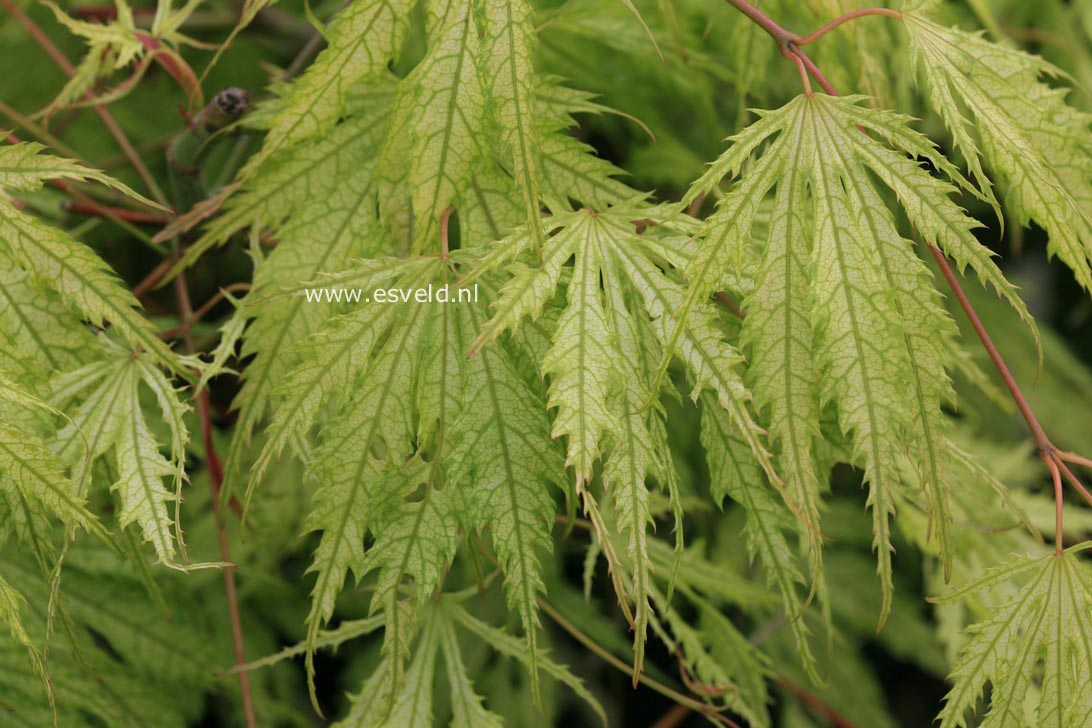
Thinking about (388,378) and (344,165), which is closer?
(388,378)

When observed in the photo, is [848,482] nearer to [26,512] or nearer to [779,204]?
[779,204]

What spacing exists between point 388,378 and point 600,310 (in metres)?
0.17

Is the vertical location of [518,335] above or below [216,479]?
above

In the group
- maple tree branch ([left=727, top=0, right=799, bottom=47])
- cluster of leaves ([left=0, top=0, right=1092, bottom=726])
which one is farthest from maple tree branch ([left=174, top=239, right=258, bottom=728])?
maple tree branch ([left=727, top=0, right=799, bottom=47])

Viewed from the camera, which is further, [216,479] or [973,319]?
[216,479]

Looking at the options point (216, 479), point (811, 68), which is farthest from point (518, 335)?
point (216, 479)

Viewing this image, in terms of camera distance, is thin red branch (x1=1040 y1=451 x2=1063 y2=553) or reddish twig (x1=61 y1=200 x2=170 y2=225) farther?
reddish twig (x1=61 y1=200 x2=170 y2=225)

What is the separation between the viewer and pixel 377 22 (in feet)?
2.34

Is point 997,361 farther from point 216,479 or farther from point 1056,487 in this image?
point 216,479

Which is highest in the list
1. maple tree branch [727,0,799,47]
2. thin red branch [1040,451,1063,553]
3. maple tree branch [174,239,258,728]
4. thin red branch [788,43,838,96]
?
→ maple tree branch [727,0,799,47]

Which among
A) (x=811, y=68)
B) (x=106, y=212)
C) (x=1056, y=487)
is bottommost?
(x=1056, y=487)

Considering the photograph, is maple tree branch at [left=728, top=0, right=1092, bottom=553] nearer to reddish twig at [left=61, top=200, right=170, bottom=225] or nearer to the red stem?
the red stem

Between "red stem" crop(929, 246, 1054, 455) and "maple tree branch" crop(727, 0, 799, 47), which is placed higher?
"maple tree branch" crop(727, 0, 799, 47)

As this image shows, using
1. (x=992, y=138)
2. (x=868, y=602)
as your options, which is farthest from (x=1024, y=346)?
(x=992, y=138)
